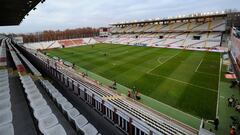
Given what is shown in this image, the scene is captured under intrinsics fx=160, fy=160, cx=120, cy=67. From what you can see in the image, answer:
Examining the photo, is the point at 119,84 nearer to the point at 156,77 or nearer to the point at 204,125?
the point at 156,77

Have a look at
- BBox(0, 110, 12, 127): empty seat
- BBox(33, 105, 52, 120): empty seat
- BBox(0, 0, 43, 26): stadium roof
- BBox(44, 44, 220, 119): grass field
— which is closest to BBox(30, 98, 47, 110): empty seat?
BBox(33, 105, 52, 120): empty seat

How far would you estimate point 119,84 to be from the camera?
16.6 meters

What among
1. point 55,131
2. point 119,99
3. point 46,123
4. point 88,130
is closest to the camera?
point 55,131

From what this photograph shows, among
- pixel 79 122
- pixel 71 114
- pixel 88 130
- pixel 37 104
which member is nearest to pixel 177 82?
pixel 71 114

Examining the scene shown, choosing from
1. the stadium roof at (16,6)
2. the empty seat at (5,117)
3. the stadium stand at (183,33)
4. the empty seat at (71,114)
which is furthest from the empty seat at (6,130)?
the stadium stand at (183,33)

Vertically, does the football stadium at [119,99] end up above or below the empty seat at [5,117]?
below

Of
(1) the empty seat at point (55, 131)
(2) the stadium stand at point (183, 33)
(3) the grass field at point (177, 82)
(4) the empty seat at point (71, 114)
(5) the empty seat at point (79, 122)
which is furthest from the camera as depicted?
(2) the stadium stand at point (183, 33)

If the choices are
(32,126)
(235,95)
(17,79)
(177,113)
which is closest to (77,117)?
(32,126)

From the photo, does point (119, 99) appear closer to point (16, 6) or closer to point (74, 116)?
point (74, 116)

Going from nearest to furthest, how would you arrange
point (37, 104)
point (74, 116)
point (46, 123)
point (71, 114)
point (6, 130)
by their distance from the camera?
point (6, 130)
point (46, 123)
point (74, 116)
point (71, 114)
point (37, 104)

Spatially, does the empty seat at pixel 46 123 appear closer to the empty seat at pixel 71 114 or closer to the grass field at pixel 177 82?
the empty seat at pixel 71 114

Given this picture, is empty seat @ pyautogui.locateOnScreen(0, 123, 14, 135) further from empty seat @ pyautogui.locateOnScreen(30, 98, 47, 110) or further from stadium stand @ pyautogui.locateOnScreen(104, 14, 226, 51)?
stadium stand @ pyautogui.locateOnScreen(104, 14, 226, 51)

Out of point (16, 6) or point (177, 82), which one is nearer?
point (16, 6)

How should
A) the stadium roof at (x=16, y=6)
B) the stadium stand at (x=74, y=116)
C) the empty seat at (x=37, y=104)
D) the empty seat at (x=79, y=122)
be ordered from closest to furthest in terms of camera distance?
the stadium stand at (x=74, y=116)
the empty seat at (x=79, y=122)
the empty seat at (x=37, y=104)
the stadium roof at (x=16, y=6)
